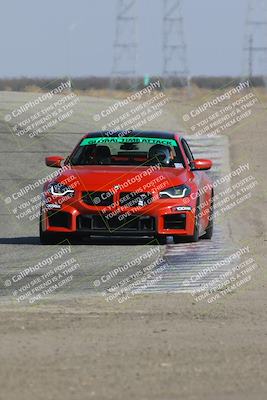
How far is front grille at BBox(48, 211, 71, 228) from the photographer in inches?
583

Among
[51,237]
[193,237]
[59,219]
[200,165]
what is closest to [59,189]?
[59,219]

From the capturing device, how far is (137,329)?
865 centimetres

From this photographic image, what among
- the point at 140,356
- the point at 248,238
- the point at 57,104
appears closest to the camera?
the point at 140,356

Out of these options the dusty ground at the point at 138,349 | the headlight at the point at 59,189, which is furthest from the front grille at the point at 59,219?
the dusty ground at the point at 138,349

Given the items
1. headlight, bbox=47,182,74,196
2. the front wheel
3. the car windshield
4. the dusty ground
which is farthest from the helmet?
the dusty ground

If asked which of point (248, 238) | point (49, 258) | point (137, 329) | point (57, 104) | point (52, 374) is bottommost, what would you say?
point (57, 104)

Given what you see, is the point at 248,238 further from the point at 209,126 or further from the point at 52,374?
the point at 209,126

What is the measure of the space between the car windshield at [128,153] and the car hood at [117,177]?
27 cm

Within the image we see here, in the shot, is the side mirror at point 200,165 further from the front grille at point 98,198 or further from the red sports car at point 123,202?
the front grille at point 98,198

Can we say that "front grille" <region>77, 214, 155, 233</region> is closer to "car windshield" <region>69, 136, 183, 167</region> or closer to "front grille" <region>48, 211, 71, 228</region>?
"front grille" <region>48, 211, 71, 228</region>

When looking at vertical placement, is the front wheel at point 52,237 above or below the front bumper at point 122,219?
below

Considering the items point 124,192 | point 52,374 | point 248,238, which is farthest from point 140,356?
point 248,238

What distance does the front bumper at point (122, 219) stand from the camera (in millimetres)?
14734

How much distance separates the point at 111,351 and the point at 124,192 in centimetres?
712
